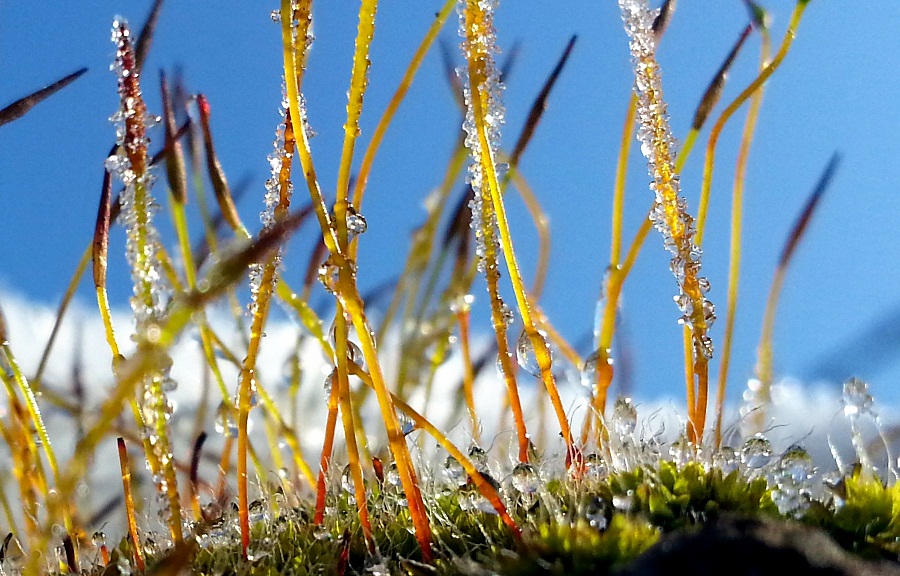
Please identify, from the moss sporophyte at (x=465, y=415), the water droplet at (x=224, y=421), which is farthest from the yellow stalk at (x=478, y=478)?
the water droplet at (x=224, y=421)

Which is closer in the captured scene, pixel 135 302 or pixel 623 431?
pixel 135 302

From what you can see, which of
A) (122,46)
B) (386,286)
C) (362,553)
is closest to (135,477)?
(386,286)

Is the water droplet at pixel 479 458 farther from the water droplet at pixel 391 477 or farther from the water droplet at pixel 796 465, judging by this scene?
the water droplet at pixel 796 465

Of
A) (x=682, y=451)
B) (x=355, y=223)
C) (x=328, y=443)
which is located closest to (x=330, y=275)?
(x=355, y=223)

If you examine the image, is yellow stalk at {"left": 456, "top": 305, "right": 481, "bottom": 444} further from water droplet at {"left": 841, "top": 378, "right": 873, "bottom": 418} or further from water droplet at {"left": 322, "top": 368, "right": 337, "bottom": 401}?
water droplet at {"left": 841, "top": 378, "right": 873, "bottom": 418}

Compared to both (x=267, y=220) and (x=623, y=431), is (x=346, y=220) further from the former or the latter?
(x=623, y=431)

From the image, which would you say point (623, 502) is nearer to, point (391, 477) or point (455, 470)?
point (455, 470)

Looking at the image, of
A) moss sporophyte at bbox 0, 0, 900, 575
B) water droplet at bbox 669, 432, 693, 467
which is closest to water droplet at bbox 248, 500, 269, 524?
moss sporophyte at bbox 0, 0, 900, 575
